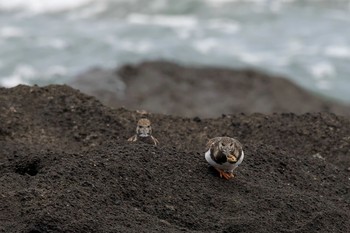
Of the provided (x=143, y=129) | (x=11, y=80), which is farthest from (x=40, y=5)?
(x=143, y=129)

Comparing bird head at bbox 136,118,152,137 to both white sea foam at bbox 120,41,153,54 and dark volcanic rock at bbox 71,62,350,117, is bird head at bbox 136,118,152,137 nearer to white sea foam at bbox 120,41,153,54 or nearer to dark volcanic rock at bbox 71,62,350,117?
dark volcanic rock at bbox 71,62,350,117

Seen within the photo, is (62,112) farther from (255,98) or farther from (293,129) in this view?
(255,98)

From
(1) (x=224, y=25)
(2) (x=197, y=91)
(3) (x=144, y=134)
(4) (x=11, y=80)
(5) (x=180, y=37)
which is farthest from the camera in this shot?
(1) (x=224, y=25)

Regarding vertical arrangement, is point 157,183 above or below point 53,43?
below

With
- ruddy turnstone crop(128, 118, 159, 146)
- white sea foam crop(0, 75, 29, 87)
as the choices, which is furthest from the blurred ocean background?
ruddy turnstone crop(128, 118, 159, 146)

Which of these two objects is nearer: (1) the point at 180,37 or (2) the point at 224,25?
(1) the point at 180,37

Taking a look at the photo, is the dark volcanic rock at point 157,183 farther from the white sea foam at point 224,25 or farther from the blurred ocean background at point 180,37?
the white sea foam at point 224,25

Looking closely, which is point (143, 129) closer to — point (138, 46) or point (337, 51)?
point (138, 46)
